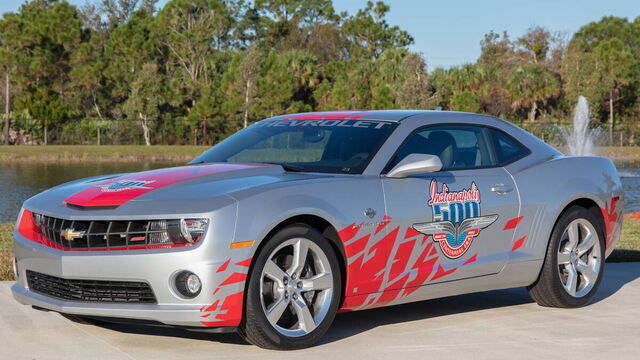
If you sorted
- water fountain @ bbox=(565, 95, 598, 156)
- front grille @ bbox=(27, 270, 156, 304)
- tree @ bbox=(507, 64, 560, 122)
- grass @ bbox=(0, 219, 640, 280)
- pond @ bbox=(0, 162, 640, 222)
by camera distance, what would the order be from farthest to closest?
tree @ bbox=(507, 64, 560, 122)
water fountain @ bbox=(565, 95, 598, 156)
pond @ bbox=(0, 162, 640, 222)
grass @ bbox=(0, 219, 640, 280)
front grille @ bbox=(27, 270, 156, 304)

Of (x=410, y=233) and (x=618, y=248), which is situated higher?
(x=410, y=233)

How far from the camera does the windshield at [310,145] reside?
6.56 metres

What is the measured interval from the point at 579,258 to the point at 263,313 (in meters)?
3.11

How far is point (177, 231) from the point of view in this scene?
5516 mm

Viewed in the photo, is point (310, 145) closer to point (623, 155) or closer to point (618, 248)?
point (618, 248)

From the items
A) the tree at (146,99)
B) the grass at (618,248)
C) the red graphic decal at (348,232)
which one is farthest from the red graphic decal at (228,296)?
the tree at (146,99)

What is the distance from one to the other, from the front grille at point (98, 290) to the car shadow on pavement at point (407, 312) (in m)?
0.67

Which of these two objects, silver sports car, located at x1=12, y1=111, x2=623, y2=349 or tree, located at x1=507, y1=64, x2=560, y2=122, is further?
tree, located at x1=507, y1=64, x2=560, y2=122

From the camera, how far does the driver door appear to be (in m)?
6.38

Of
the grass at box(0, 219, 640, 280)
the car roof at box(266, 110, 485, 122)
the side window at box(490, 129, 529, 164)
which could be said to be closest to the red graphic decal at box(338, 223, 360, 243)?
the car roof at box(266, 110, 485, 122)

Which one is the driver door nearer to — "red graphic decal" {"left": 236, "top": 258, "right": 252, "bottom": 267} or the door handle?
the door handle

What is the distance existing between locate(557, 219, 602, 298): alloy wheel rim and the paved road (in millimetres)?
191

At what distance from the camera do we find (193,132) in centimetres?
6575

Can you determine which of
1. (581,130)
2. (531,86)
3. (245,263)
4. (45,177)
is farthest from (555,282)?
(531,86)
